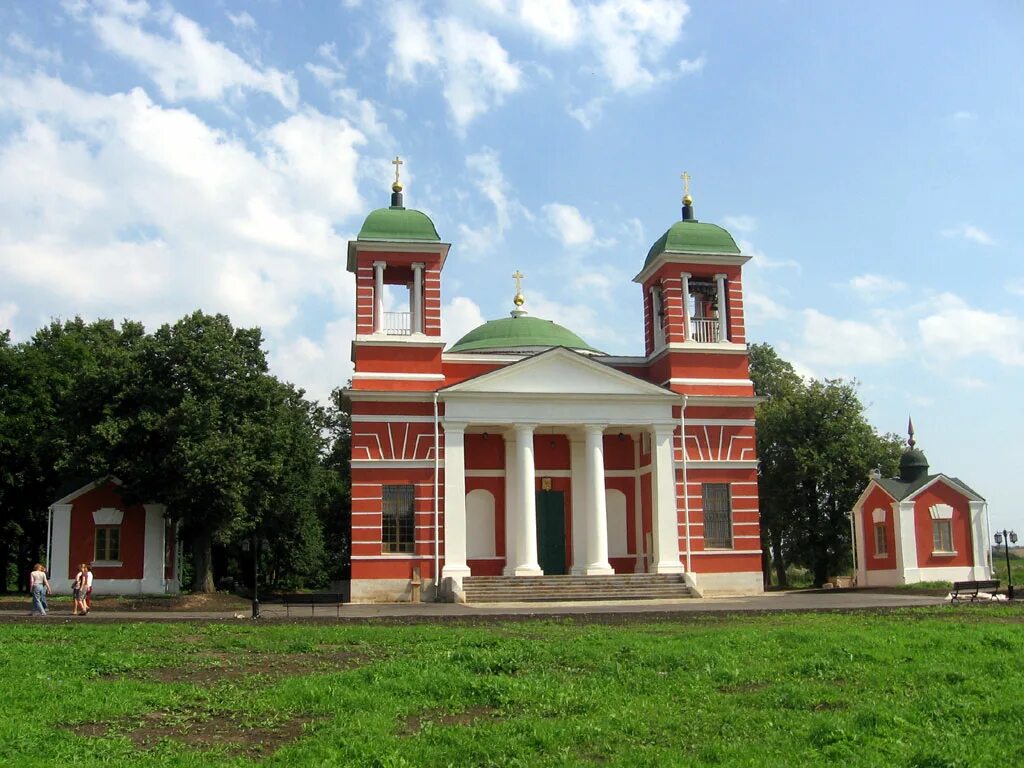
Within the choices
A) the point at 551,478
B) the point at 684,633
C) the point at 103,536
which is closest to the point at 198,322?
the point at 103,536

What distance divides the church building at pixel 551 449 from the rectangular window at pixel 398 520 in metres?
0.06

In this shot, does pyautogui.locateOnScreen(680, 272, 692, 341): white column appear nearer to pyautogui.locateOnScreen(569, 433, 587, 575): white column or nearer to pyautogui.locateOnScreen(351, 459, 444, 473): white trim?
pyautogui.locateOnScreen(569, 433, 587, 575): white column

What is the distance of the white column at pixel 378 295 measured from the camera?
1283 inches

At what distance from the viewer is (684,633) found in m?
16.6

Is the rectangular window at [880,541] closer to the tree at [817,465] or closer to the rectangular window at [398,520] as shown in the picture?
the tree at [817,465]

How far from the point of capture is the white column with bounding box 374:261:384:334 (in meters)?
32.6

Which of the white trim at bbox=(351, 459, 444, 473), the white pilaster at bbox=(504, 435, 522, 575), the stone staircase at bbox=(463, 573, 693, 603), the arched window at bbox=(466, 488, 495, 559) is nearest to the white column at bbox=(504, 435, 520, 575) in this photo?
the white pilaster at bbox=(504, 435, 522, 575)

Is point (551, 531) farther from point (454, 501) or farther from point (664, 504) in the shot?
point (454, 501)

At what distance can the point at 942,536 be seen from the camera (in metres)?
35.8

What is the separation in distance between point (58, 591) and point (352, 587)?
1174cm

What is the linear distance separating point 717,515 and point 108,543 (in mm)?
21115

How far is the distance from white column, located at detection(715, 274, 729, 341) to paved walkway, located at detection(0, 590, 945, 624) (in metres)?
8.81

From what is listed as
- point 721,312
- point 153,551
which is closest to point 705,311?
point 721,312

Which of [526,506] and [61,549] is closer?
[526,506]
